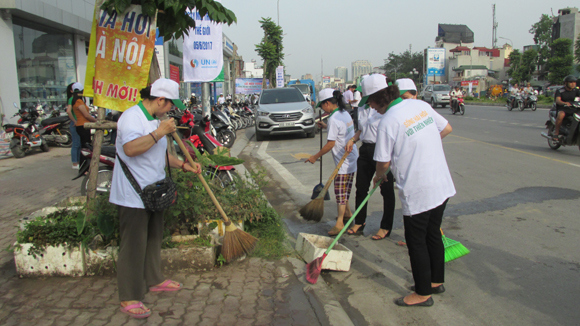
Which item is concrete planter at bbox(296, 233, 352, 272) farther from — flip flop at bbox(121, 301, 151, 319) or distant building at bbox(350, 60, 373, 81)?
distant building at bbox(350, 60, 373, 81)

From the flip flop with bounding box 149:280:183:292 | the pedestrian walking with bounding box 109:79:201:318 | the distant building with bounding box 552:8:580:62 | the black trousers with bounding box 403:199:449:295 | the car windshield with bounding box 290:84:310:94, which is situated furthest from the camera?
the distant building with bounding box 552:8:580:62

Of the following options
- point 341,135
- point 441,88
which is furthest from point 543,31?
point 341,135

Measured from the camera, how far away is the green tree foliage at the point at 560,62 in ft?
138

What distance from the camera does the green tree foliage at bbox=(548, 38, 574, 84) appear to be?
42.1m

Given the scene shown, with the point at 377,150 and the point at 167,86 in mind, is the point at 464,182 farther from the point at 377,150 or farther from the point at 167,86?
the point at 167,86

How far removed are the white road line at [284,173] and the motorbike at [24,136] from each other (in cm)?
578

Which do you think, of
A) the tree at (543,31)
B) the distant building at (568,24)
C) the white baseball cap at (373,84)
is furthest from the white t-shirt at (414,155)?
the tree at (543,31)

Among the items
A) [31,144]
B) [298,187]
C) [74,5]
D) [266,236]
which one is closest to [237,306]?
[266,236]

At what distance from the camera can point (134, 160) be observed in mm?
3029

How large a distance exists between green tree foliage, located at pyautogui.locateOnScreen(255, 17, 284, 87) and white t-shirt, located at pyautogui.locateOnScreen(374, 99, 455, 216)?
113 feet

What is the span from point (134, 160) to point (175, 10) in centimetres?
147

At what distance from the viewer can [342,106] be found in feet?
16.5

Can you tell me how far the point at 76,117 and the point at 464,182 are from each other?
23.4 ft

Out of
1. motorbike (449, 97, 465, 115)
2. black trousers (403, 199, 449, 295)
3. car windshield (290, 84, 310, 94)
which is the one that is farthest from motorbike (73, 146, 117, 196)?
motorbike (449, 97, 465, 115)
